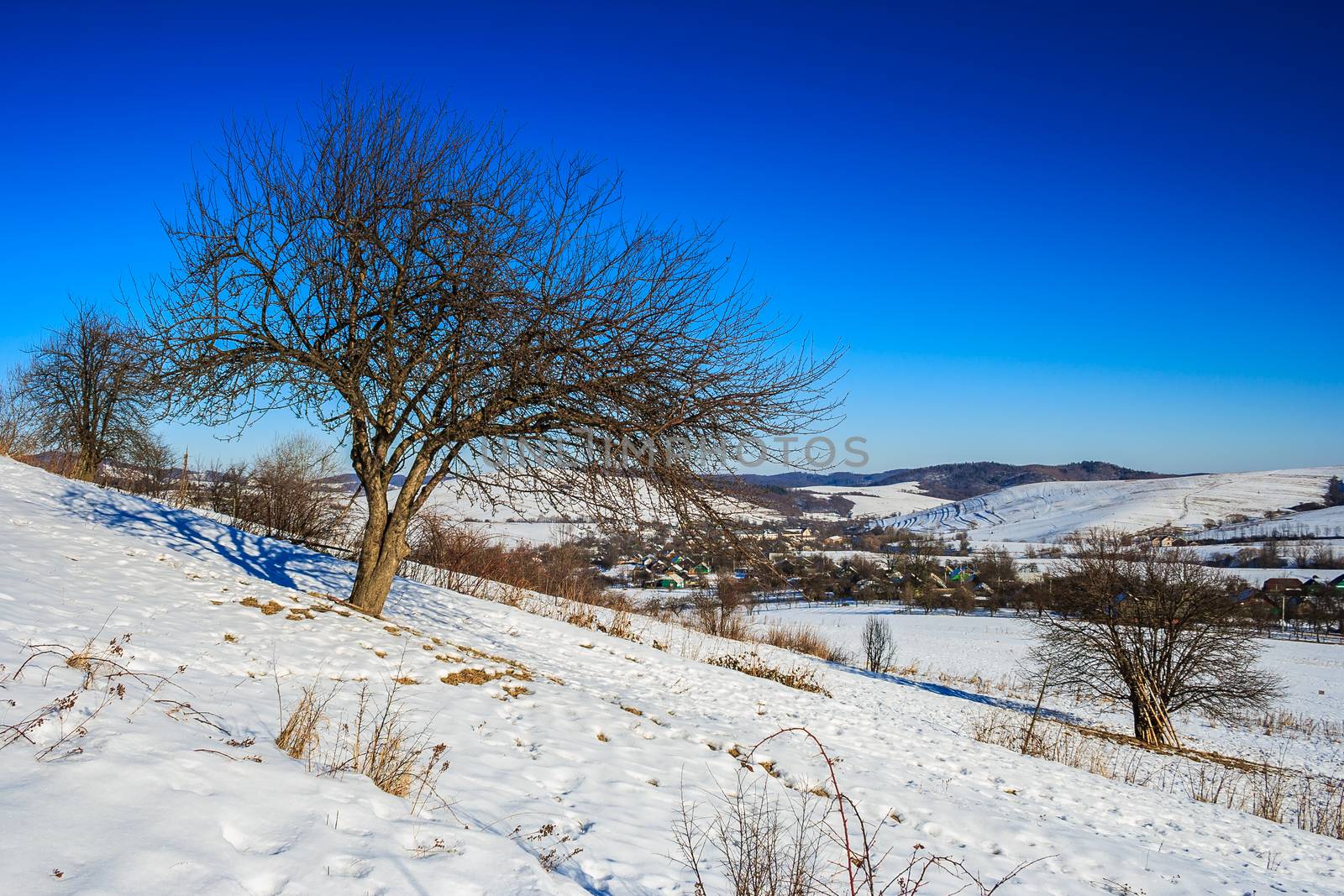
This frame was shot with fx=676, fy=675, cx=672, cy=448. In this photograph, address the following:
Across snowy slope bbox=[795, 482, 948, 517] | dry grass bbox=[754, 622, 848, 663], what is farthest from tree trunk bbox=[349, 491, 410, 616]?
snowy slope bbox=[795, 482, 948, 517]

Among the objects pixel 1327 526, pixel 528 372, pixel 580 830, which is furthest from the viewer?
pixel 1327 526

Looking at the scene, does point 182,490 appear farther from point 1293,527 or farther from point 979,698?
point 1293,527

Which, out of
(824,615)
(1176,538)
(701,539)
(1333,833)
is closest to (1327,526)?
(824,615)

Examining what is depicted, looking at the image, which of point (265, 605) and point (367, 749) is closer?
point (367, 749)

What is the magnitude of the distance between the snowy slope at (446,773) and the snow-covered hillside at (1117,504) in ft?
444

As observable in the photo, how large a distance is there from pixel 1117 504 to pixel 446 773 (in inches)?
7190

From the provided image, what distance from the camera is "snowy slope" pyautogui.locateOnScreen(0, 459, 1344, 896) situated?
281 centimetres

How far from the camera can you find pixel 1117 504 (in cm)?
15462

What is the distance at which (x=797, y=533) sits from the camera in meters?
8.24

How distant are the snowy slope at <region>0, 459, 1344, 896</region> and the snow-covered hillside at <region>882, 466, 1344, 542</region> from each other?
135302 mm

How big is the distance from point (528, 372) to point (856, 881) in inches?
237

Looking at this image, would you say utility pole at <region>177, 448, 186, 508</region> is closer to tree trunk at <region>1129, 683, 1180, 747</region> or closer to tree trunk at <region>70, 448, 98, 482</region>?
tree trunk at <region>70, 448, 98, 482</region>

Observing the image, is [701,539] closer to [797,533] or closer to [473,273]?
[797,533]

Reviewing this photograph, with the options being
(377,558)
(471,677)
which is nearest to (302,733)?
(471,677)
